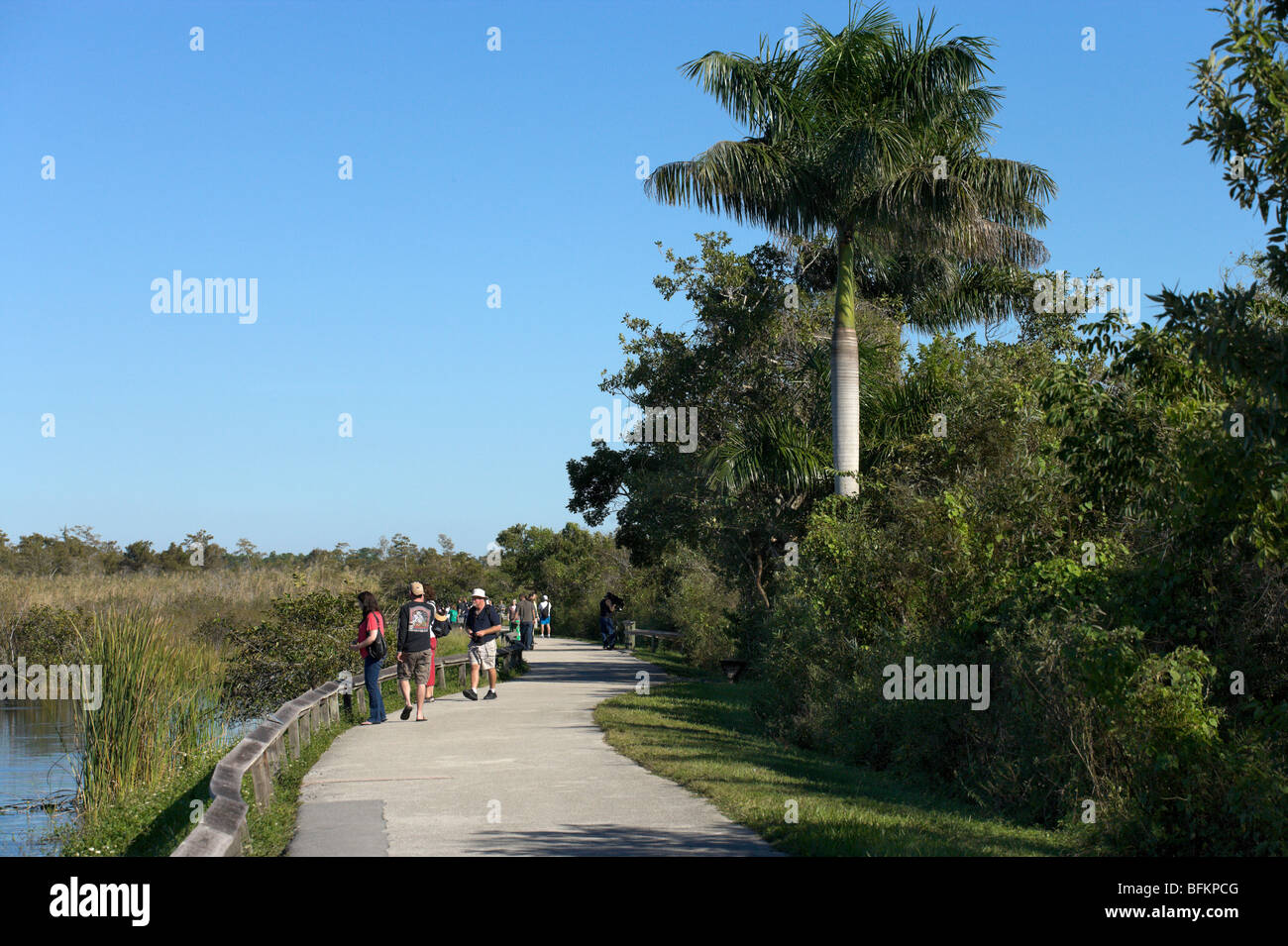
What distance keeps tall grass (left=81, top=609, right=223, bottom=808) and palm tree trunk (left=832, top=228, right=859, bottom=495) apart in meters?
10.7

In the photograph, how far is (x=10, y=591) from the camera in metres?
31.1

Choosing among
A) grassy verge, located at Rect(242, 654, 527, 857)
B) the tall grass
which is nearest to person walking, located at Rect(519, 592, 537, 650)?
grassy verge, located at Rect(242, 654, 527, 857)

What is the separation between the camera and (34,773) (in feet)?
52.2

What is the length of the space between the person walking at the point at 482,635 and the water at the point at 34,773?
6.17 meters

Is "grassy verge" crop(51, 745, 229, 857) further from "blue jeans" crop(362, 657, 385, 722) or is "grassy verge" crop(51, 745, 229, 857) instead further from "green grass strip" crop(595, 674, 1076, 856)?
"green grass strip" crop(595, 674, 1076, 856)

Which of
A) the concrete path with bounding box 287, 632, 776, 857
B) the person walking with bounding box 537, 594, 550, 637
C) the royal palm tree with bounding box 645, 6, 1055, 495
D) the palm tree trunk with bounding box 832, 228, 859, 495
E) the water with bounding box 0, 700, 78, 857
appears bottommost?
the person walking with bounding box 537, 594, 550, 637

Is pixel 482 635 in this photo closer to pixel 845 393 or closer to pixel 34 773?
pixel 34 773

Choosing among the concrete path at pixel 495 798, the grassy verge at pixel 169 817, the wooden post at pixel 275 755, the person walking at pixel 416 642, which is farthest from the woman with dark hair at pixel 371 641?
the wooden post at pixel 275 755

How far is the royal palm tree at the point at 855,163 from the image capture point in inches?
798

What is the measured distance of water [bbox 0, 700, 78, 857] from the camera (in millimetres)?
12107

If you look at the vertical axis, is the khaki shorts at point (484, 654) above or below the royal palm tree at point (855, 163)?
below

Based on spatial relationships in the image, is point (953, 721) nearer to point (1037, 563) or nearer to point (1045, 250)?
point (1037, 563)

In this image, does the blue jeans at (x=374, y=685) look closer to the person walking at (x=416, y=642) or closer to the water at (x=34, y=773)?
the person walking at (x=416, y=642)
